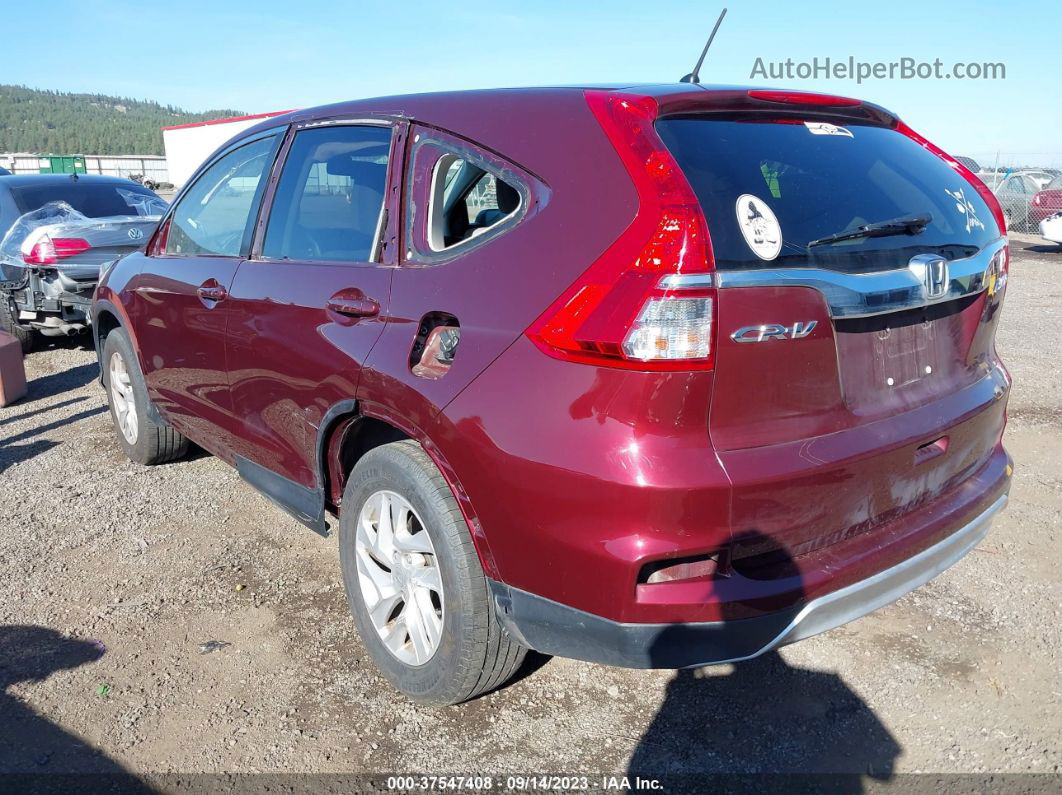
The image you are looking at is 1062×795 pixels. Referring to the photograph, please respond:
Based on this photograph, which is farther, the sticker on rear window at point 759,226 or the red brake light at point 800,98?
the red brake light at point 800,98

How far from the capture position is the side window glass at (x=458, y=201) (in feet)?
8.40

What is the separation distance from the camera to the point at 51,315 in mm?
7605

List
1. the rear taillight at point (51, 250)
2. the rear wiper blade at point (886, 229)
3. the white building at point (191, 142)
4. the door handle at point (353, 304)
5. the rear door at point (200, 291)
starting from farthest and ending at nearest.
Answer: the white building at point (191, 142), the rear taillight at point (51, 250), the rear door at point (200, 291), the door handle at point (353, 304), the rear wiper blade at point (886, 229)

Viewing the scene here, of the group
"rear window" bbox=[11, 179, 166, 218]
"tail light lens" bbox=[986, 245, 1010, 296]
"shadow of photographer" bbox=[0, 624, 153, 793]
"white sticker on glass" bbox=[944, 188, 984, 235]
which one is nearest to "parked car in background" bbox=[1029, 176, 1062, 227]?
"rear window" bbox=[11, 179, 166, 218]

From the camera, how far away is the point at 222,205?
3.88m

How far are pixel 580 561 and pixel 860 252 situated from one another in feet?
3.62

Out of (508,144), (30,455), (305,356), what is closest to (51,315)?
(30,455)

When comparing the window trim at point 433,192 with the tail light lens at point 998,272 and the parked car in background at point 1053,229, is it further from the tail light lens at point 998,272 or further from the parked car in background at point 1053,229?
the parked car in background at point 1053,229

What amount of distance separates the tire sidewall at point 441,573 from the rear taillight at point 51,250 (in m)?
5.79

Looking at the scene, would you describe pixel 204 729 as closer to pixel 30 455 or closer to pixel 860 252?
pixel 860 252

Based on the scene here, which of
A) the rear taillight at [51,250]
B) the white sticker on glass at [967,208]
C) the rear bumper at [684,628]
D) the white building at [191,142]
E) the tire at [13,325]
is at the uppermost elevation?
the white building at [191,142]

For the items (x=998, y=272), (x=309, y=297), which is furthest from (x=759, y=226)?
(x=309, y=297)

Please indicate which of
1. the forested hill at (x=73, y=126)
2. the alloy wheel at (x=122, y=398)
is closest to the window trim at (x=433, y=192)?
the alloy wheel at (x=122, y=398)

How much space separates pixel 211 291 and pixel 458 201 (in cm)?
145
